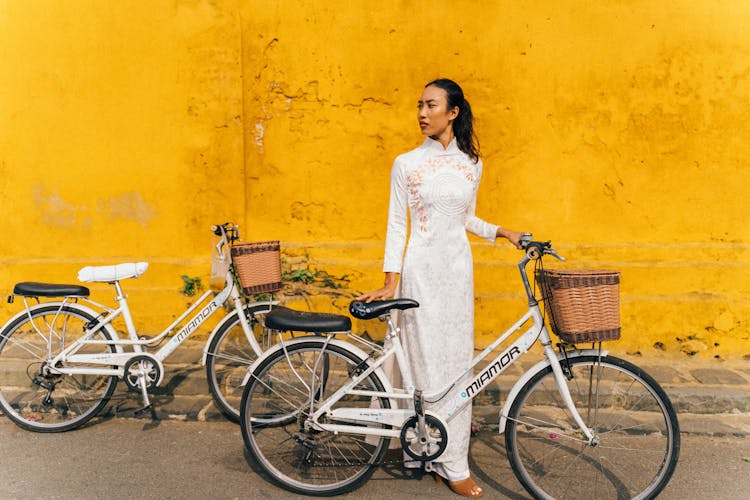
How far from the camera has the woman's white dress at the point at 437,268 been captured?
132 inches

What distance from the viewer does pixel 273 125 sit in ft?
18.5

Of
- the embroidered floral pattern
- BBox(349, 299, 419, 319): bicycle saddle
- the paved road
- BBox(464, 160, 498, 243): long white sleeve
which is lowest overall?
the paved road

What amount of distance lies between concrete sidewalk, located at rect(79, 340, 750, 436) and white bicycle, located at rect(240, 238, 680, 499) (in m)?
0.81

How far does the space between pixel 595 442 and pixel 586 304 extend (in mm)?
757

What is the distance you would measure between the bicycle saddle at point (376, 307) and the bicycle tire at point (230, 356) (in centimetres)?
140

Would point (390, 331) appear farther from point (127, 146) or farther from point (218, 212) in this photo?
point (127, 146)

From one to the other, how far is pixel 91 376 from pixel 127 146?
2.34 metres

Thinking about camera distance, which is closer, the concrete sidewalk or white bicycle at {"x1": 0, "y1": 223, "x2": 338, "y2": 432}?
white bicycle at {"x1": 0, "y1": 223, "x2": 338, "y2": 432}

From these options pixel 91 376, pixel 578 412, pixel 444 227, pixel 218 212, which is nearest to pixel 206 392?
pixel 91 376

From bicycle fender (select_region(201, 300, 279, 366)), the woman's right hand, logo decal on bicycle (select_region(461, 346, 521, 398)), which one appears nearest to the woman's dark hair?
the woman's right hand

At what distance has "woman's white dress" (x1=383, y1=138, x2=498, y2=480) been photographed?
336cm

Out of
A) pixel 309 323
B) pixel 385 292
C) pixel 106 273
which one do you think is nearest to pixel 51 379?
pixel 106 273

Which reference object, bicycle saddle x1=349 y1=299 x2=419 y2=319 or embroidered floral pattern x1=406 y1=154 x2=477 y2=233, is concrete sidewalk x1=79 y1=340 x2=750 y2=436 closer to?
bicycle saddle x1=349 y1=299 x2=419 y2=319

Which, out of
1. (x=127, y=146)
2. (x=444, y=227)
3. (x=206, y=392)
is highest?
Result: (x=127, y=146)
